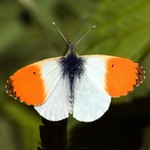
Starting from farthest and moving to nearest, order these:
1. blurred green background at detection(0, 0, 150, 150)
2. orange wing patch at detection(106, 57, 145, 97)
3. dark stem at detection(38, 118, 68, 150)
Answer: blurred green background at detection(0, 0, 150, 150) < orange wing patch at detection(106, 57, 145, 97) < dark stem at detection(38, 118, 68, 150)

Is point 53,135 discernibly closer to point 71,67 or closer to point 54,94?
point 54,94

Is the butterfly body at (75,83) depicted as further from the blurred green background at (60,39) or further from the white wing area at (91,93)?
the blurred green background at (60,39)

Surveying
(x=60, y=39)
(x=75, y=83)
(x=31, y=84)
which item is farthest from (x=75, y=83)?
(x=60, y=39)

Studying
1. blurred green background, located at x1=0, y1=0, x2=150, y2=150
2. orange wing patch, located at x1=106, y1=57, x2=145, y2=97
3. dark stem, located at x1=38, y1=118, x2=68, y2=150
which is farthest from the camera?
blurred green background, located at x1=0, y1=0, x2=150, y2=150

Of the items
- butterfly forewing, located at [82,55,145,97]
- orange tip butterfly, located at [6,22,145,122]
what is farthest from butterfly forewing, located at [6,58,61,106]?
butterfly forewing, located at [82,55,145,97]

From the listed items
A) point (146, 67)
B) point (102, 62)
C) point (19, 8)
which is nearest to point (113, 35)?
point (102, 62)

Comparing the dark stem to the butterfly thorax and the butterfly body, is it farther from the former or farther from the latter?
the butterfly thorax
